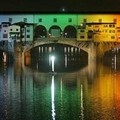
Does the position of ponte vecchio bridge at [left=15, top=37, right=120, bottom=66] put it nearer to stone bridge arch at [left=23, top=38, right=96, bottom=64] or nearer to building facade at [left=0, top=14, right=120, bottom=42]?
stone bridge arch at [left=23, top=38, right=96, bottom=64]

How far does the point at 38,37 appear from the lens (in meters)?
32.9

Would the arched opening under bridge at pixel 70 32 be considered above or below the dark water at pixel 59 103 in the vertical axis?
above

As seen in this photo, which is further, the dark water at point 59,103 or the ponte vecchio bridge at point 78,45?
the ponte vecchio bridge at point 78,45

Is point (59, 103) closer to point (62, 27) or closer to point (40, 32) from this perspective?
point (62, 27)

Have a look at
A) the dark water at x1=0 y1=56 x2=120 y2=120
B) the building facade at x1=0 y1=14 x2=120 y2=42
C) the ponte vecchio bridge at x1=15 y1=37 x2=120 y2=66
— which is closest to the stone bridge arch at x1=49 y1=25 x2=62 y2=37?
the building facade at x1=0 y1=14 x2=120 y2=42

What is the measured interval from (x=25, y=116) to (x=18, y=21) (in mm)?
22547

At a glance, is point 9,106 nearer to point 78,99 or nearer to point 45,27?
point 78,99

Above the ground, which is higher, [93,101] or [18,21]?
[18,21]

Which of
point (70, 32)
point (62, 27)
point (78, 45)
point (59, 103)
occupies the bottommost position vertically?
point (59, 103)

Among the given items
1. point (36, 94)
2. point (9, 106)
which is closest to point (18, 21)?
point (36, 94)

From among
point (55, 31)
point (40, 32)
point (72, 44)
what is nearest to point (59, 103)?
point (40, 32)

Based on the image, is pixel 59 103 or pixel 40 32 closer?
pixel 59 103

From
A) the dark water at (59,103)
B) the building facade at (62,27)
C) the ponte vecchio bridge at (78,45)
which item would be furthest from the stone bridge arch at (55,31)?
the dark water at (59,103)

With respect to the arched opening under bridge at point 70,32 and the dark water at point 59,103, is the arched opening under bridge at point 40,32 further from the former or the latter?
the dark water at point 59,103
